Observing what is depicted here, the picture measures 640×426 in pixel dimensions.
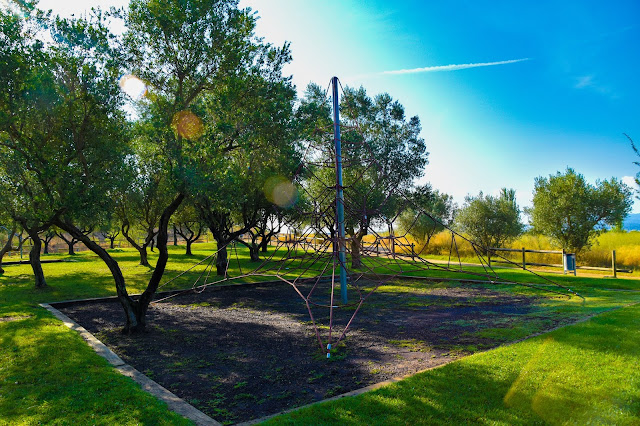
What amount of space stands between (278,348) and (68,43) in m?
8.56

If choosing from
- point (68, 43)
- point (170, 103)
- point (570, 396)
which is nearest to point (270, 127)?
point (170, 103)

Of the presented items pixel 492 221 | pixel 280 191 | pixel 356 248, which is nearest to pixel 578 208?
pixel 492 221

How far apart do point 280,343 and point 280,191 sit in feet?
35.4

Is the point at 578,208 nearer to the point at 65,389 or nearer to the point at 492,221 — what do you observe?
the point at 492,221

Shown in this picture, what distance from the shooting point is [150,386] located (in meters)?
5.18

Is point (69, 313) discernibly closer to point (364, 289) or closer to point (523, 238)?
Result: point (364, 289)

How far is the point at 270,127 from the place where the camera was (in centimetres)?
1423

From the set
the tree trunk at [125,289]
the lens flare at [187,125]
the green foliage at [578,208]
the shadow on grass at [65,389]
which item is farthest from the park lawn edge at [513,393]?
the green foliage at [578,208]

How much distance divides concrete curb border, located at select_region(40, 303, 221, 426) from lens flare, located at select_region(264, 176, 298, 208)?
356 inches

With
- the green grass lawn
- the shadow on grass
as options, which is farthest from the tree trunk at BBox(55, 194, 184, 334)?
the green grass lawn

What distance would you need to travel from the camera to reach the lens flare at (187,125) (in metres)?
11.3

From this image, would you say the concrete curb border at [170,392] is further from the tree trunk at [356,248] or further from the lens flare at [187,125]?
the lens flare at [187,125]

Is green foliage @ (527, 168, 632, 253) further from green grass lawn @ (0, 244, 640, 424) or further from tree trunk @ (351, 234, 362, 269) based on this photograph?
green grass lawn @ (0, 244, 640, 424)

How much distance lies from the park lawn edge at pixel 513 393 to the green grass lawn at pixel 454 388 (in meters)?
0.01
